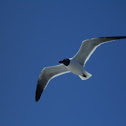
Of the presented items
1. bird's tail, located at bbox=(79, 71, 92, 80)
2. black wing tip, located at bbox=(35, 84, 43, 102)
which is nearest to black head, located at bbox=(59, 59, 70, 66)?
bird's tail, located at bbox=(79, 71, 92, 80)

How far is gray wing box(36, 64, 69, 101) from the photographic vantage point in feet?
49.5

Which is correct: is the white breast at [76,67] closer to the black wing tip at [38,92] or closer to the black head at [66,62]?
the black head at [66,62]

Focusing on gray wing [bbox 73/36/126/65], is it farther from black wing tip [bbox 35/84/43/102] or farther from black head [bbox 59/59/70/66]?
black wing tip [bbox 35/84/43/102]

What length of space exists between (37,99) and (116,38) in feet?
18.2

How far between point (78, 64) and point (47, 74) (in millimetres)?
2111

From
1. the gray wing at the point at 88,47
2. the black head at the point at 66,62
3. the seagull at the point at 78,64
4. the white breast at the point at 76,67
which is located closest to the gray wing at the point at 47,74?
the seagull at the point at 78,64

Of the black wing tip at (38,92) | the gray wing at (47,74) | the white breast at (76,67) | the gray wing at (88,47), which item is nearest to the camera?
the gray wing at (88,47)

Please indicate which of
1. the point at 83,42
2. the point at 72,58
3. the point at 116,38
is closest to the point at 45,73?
the point at 72,58

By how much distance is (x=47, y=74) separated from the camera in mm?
15422

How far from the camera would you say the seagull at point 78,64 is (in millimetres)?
13604

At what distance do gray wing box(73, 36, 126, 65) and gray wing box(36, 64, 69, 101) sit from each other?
1.15 m

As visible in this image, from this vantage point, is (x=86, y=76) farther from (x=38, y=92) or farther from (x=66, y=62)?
(x=38, y=92)

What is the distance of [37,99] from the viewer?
15844 millimetres

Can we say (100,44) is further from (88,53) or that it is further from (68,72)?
(68,72)
